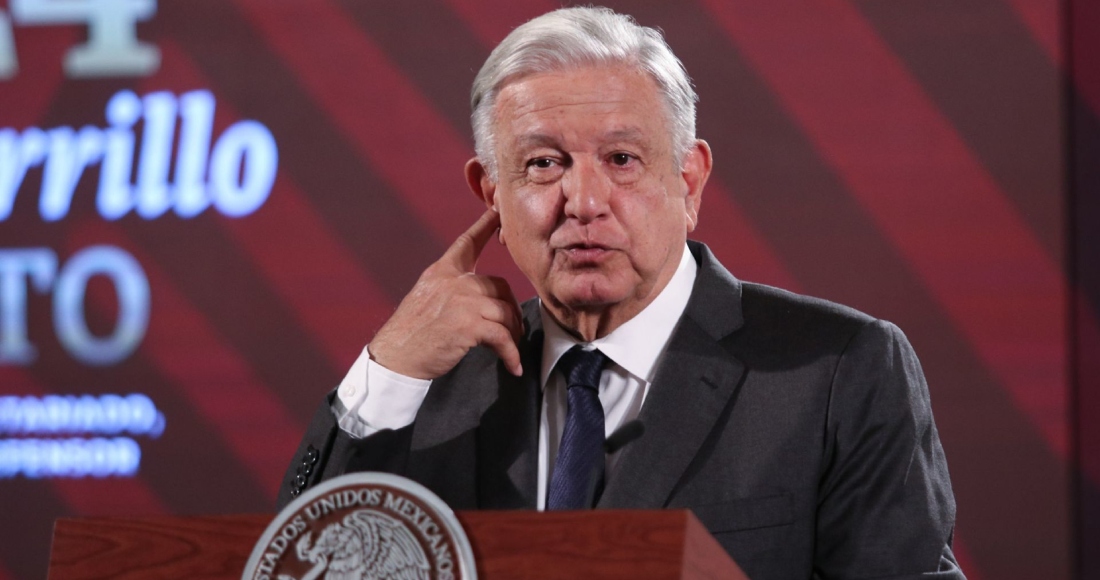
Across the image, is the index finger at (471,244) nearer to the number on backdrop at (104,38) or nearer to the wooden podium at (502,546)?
the wooden podium at (502,546)

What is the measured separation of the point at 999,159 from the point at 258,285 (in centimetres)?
165

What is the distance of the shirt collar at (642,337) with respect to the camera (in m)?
1.82

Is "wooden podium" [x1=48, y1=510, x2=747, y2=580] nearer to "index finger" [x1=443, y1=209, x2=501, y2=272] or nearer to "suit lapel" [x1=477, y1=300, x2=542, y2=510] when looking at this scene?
"suit lapel" [x1=477, y1=300, x2=542, y2=510]

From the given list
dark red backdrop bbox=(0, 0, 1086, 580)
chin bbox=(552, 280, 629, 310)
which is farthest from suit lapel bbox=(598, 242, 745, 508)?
dark red backdrop bbox=(0, 0, 1086, 580)

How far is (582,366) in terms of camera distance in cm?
181

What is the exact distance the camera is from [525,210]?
1.83m

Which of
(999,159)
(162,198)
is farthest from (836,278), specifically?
(162,198)

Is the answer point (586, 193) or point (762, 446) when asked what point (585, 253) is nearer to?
point (586, 193)

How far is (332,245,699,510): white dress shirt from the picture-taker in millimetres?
1798

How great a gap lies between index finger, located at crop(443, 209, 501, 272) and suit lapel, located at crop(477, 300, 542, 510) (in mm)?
173

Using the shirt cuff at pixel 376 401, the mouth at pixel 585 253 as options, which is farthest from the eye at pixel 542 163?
the shirt cuff at pixel 376 401

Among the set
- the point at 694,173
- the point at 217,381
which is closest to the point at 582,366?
the point at 694,173

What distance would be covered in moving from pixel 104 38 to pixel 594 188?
1.81 meters

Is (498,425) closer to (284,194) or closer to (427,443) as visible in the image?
(427,443)
